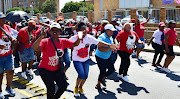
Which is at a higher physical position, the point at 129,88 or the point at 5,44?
the point at 5,44

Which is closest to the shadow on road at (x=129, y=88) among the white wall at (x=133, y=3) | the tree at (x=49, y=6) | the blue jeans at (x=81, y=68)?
the blue jeans at (x=81, y=68)

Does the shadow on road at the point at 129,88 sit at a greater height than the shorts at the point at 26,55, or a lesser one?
lesser

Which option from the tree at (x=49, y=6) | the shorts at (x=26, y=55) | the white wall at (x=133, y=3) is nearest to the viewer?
the shorts at (x=26, y=55)

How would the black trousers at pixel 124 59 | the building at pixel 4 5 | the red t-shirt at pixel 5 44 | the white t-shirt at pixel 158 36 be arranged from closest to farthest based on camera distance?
1. the red t-shirt at pixel 5 44
2. the black trousers at pixel 124 59
3. the white t-shirt at pixel 158 36
4. the building at pixel 4 5

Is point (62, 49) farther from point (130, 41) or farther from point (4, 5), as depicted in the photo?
point (4, 5)

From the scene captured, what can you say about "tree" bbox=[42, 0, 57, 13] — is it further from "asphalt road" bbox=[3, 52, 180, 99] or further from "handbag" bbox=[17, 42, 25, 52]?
"handbag" bbox=[17, 42, 25, 52]

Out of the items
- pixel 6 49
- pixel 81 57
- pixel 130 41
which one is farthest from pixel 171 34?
pixel 6 49

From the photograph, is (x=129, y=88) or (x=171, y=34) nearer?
Answer: (x=129, y=88)

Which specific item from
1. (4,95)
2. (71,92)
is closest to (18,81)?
(4,95)

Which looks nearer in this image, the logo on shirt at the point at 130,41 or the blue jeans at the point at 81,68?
the blue jeans at the point at 81,68

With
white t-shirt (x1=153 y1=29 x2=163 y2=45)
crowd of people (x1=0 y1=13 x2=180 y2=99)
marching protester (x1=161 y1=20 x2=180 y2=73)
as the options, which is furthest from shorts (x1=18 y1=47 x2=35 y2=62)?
white t-shirt (x1=153 y1=29 x2=163 y2=45)

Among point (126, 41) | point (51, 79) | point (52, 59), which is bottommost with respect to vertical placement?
point (51, 79)

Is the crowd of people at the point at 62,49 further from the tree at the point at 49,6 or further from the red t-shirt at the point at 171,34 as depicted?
the tree at the point at 49,6

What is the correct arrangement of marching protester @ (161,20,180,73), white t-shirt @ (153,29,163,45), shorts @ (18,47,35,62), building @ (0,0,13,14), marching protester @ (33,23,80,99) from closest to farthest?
marching protester @ (33,23,80,99) → shorts @ (18,47,35,62) → marching protester @ (161,20,180,73) → white t-shirt @ (153,29,163,45) → building @ (0,0,13,14)
